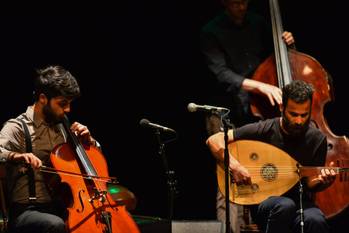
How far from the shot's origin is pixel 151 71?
221 inches

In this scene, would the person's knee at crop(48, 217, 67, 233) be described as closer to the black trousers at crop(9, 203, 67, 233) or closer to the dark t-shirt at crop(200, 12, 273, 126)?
the black trousers at crop(9, 203, 67, 233)

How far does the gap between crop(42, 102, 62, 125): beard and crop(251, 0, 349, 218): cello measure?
4.87 feet

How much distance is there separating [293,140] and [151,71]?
64.4 inches

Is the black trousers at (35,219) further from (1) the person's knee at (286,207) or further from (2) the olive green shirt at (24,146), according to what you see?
(1) the person's knee at (286,207)

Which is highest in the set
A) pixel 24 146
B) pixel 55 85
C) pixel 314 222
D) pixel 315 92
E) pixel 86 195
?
pixel 55 85

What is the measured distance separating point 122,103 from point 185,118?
0.54 metres

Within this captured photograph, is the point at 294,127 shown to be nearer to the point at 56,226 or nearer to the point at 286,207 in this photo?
the point at 286,207

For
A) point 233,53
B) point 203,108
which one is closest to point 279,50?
point 233,53

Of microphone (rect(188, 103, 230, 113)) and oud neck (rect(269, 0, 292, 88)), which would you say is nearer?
microphone (rect(188, 103, 230, 113))

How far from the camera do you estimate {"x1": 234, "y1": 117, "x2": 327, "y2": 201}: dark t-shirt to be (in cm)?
433

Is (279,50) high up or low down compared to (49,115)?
up

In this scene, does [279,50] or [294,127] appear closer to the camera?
[294,127]

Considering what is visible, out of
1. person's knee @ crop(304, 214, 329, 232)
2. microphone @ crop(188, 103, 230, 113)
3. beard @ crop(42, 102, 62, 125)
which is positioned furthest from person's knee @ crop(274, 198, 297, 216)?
beard @ crop(42, 102, 62, 125)

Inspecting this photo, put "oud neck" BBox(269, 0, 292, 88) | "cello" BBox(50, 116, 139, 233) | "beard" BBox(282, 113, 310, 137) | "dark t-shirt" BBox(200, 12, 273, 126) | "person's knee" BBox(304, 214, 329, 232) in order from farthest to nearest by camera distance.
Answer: "dark t-shirt" BBox(200, 12, 273, 126) → "oud neck" BBox(269, 0, 292, 88) → "beard" BBox(282, 113, 310, 137) → "person's knee" BBox(304, 214, 329, 232) → "cello" BBox(50, 116, 139, 233)
